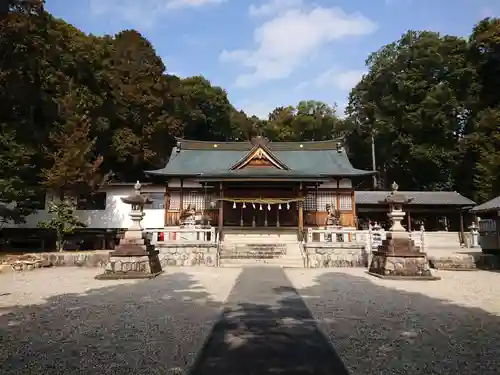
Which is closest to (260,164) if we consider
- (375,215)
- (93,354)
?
(375,215)

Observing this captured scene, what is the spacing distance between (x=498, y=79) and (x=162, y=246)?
35223 millimetres

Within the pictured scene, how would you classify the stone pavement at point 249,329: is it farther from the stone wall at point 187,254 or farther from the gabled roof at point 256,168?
the gabled roof at point 256,168

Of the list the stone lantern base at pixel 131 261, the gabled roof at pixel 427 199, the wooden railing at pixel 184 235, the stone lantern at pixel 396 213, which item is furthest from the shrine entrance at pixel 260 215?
the stone lantern base at pixel 131 261

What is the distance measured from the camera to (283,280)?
11.6m

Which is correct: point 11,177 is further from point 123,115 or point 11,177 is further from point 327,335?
point 327,335

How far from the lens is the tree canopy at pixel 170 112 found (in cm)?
2117

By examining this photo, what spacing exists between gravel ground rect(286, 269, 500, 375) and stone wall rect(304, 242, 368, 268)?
5.31m

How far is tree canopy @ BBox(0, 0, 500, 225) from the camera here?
69.5ft

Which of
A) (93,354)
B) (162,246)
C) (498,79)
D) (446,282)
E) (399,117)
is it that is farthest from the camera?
(399,117)

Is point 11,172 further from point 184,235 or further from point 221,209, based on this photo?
point 221,209

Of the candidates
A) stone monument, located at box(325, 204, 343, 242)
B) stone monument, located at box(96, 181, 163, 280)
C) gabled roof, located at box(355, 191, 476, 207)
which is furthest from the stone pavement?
gabled roof, located at box(355, 191, 476, 207)

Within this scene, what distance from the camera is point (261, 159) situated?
24.0 metres

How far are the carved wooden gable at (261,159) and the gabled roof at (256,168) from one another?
9cm

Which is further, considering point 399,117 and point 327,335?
point 399,117
